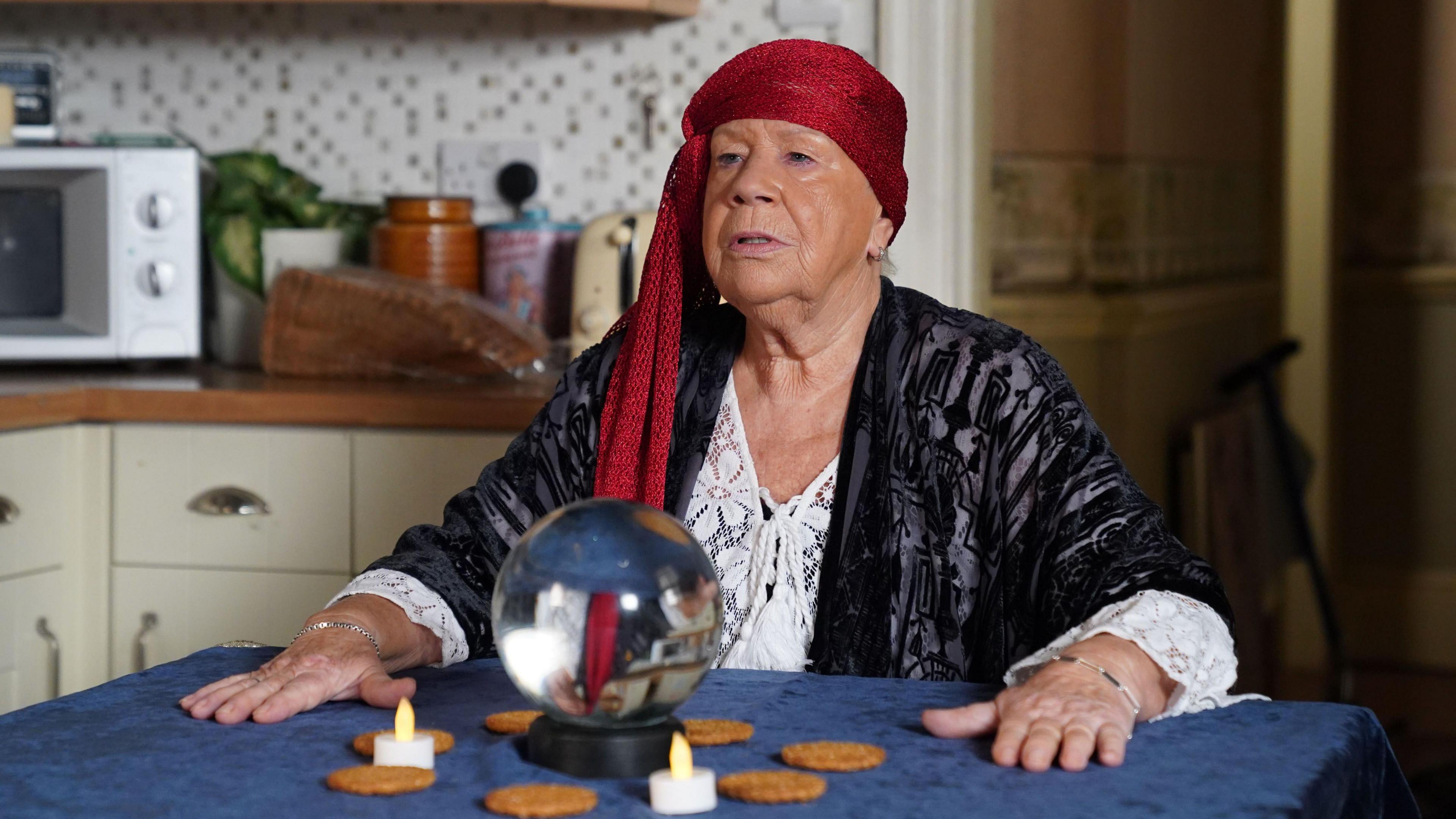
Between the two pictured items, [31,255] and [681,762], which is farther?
[31,255]

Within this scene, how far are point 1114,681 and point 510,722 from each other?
0.45 meters

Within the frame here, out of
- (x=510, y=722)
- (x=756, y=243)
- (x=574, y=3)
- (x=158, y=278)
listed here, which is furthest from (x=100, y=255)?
(x=510, y=722)

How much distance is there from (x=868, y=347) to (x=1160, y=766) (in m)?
0.75

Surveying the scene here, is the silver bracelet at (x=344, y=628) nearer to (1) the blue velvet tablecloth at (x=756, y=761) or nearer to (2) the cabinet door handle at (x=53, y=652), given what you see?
(1) the blue velvet tablecloth at (x=756, y=761)

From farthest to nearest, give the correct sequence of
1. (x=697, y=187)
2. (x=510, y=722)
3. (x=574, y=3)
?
(x=574, y=3), (x=697, y=187), (x=510, y=722)

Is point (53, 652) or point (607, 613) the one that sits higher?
point (607, 613)

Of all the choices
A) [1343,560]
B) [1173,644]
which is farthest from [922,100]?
[1343,560]

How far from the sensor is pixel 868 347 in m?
1.72

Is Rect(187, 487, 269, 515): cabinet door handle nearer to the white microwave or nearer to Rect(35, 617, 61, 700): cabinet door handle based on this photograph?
Rect(35, 617, 61, 700): cabinet door handle

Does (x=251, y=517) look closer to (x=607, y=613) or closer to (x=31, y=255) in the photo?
(x=31, y=255)

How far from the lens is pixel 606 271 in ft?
8.38

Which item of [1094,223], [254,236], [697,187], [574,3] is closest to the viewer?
[697,187]

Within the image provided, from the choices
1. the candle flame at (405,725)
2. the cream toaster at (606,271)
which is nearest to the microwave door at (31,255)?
the cream toaster at (606,271)

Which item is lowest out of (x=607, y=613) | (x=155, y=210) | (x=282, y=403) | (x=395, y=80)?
(x=607, y=613)
